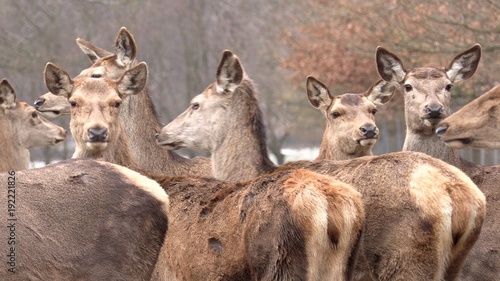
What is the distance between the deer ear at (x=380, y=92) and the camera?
36.1ft

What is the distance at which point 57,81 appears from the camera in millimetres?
9219

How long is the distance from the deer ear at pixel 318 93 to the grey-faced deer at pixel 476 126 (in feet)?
6.17

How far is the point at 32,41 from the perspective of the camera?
27234 mm

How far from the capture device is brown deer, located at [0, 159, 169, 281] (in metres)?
6.18

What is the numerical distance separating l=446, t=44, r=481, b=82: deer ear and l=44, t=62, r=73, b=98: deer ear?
153 inches

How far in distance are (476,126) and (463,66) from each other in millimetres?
1977

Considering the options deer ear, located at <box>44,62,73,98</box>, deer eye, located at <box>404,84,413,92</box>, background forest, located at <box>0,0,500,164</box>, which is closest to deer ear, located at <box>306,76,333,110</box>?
deer eye, located at <box>404,84,413,92</box>

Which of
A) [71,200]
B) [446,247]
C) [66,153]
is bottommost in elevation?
[66,153]

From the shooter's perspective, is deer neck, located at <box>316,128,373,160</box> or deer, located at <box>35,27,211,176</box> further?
deer, located at <box>35,27,211,176</box>

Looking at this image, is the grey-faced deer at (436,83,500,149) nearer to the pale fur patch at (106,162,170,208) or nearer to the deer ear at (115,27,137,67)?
the pale fur patch at (106,162,170,208)

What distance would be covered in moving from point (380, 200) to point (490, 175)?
205 centimetres

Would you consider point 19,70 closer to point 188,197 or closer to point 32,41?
point 32,41

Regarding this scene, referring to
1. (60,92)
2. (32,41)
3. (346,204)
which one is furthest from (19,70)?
(346,204)

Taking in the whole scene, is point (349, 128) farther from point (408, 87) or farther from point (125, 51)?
point (125, 51)
